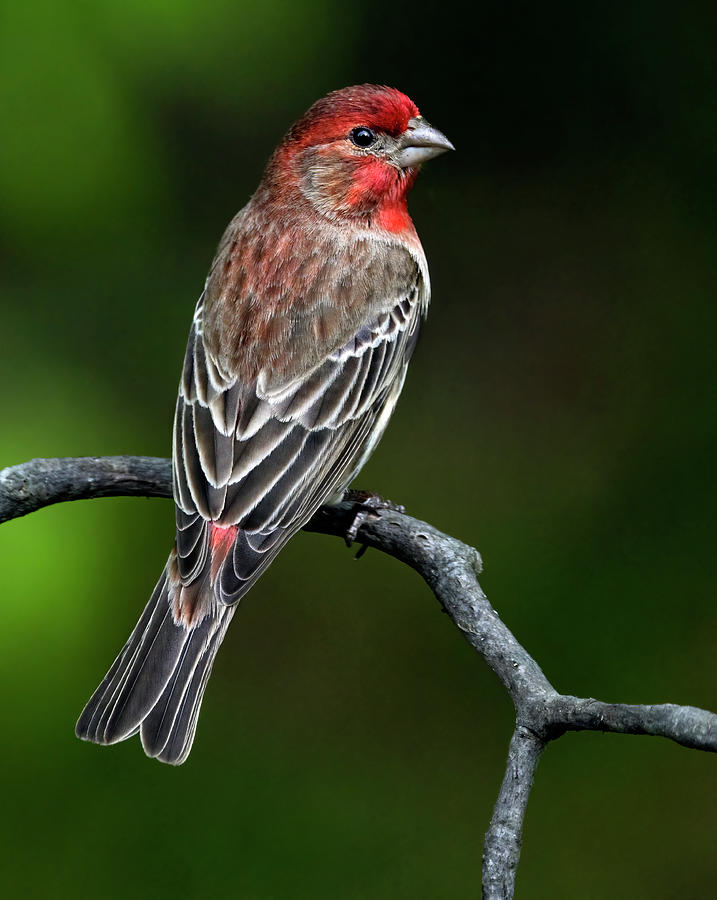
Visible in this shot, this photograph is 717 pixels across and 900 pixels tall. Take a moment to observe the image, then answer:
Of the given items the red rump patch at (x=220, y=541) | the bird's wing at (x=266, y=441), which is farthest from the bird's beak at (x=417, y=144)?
the red rump patch at (x=220, y=541)

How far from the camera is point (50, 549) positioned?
3.78 m

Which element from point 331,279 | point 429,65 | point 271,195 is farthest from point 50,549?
point 429,65

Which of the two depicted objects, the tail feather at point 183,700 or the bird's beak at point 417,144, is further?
the bird's beak at point 417,144

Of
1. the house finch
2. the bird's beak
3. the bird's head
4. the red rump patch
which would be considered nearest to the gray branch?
the house finch

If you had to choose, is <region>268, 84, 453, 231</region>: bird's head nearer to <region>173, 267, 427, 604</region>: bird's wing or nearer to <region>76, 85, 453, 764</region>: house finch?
<region>76, 85, 453, 764</region>: house finch

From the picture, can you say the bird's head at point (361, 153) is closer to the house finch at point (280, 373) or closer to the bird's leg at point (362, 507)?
the house finch at point (280, 373)

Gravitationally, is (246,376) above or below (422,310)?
below

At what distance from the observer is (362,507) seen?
3.92 metres

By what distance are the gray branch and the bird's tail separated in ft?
1.37

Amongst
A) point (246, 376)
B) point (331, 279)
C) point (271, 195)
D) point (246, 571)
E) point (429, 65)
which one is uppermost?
point (429, 65)

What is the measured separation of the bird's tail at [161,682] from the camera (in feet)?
11.0

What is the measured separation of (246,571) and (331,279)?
108cm

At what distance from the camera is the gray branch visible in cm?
238

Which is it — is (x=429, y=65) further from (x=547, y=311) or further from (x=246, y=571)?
(x=246, y=571)
